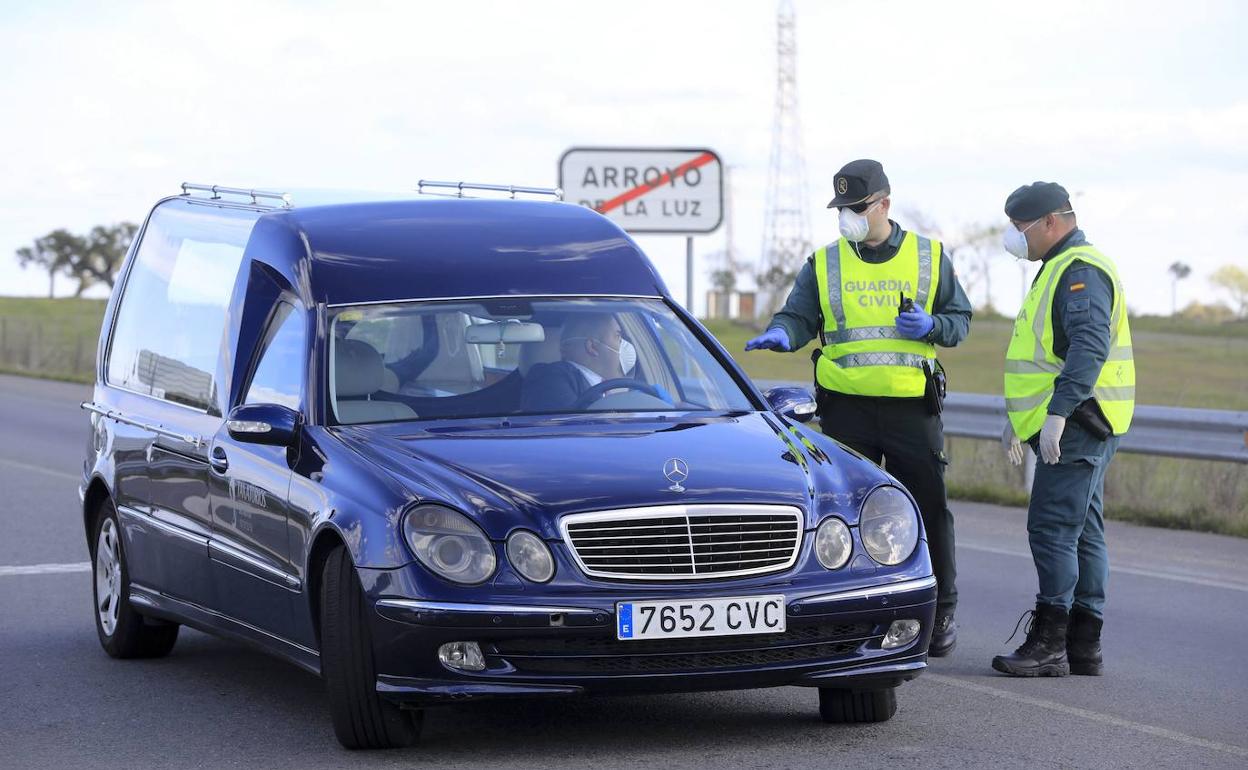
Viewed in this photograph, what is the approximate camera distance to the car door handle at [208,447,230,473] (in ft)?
24.8

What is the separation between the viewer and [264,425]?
6906 mm

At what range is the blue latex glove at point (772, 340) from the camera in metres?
8.49

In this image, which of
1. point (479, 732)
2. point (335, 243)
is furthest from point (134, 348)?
point (479, 732)

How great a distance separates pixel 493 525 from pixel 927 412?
308 centimetres

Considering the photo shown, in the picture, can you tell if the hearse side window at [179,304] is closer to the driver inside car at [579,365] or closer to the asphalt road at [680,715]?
the asphalt road at [680,715]

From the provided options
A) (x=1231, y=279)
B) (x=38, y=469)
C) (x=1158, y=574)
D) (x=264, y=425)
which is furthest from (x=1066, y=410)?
(x=1231, y=279)

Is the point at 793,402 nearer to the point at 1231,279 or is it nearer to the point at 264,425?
the point at 264,425

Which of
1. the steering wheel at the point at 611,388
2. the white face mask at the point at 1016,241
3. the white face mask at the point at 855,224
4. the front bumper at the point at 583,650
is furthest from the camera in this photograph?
the white face mask at the point at 855,224

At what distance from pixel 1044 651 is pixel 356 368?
2.91m

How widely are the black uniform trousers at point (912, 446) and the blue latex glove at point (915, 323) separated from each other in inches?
11.8

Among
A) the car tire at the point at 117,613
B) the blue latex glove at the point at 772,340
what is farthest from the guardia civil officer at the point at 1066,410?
the car tire at the point at 117,613

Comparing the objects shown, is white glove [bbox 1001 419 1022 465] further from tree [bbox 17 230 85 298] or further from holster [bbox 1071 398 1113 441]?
tree [bbox 17 230 85 298]

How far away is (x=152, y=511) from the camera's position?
838 centimetres

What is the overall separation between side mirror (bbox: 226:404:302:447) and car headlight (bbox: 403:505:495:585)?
895 millimetres
